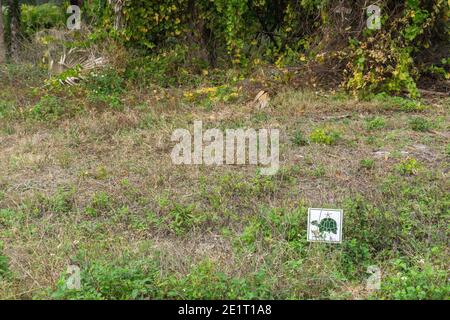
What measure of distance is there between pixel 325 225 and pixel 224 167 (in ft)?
6.24

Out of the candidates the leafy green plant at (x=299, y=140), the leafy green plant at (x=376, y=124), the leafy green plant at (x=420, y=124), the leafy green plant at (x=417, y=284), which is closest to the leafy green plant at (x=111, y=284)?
the leafy green plant at (x=417, y=284)

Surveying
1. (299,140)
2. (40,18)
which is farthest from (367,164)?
(40,18)

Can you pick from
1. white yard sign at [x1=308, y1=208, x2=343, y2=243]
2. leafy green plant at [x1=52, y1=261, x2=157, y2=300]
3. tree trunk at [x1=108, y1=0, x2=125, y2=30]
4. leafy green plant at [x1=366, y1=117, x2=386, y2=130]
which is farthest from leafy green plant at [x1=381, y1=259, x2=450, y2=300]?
tree trunk at [x1=108, y1=0, x2=125, y2=30]

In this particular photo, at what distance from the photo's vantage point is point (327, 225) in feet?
14.6

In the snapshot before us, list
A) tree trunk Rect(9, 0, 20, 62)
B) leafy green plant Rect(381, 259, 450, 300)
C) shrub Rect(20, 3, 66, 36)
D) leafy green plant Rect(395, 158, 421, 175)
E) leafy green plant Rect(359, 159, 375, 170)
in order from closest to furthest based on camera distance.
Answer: leafy green plant Rect(381, 259, 450, 300), leafy green plant Rect(395, 158, 421, 175), leafy green plant Rect(359, 159, 375, 170), tree trunk Rect(9, 0, 20, 62), shrub Rect(20, 3, 66, 36)

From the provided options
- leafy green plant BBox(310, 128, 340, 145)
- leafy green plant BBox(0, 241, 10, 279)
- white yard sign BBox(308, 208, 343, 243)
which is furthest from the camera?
leafy green plant BBox(310, 128, 340, 145)

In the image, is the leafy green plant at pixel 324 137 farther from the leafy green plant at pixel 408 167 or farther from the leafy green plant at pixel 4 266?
the leafy green plant at pixel 4 266

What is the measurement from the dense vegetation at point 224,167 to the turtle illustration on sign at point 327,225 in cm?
13

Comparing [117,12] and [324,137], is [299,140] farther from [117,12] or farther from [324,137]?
[117,12]

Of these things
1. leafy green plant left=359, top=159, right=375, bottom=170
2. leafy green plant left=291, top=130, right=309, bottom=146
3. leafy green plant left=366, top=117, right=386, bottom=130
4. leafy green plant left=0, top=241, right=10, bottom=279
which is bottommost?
leafy green plant left=0, top=241, right=10, bottom=279

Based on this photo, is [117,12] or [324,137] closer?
A: [324,137]

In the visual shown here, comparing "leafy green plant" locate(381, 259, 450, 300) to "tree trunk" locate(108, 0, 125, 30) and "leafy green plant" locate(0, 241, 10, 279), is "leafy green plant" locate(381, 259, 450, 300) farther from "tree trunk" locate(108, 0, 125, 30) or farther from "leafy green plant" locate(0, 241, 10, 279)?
"tree trunk" locate(108, 0, 125, 30)

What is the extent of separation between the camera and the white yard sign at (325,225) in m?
4.38

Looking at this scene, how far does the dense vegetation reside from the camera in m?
4.24
